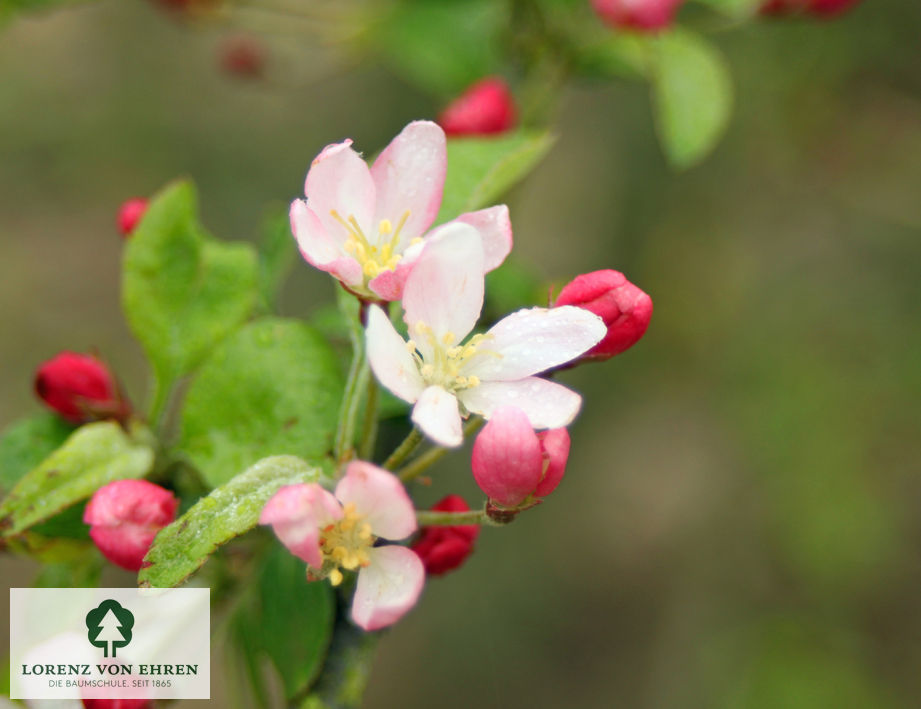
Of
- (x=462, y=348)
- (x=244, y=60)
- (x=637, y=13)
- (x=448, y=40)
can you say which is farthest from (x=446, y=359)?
(x=244, y=60)

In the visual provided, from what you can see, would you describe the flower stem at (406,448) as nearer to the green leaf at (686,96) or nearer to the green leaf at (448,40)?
the green leaf at (686,96)

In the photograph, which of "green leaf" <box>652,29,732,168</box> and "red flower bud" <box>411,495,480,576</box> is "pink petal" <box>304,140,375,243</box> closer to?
"red flower bud" <box>411,495,480,576</box>

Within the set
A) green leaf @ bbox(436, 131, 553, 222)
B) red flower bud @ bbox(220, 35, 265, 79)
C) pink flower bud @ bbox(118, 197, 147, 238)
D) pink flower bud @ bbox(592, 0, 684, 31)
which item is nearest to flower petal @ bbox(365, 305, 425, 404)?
green leaf @ bbox(436, 131, 553, 222)

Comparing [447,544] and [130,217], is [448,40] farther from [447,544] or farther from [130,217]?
[447,544]

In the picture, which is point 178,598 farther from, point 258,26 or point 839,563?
point 839,563

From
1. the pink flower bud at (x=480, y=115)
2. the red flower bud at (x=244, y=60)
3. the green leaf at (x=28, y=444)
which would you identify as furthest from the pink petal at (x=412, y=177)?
the red flower bud at (x=244, y=60)
